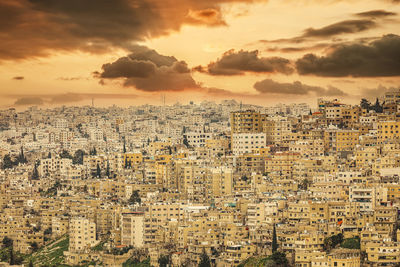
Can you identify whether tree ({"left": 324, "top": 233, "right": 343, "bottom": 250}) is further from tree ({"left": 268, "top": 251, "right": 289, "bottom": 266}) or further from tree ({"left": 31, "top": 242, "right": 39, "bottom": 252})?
tree ({"left": 31, "top": 242, "right": 39, "bottom": 252})

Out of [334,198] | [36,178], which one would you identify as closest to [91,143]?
[36,178]

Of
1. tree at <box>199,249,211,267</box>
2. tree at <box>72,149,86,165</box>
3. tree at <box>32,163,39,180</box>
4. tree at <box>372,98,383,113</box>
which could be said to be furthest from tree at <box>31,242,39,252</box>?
tree at <box>372,98,383,113</box>

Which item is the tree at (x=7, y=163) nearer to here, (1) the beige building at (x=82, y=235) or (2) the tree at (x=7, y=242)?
(2) the tree at (x=7, y=242)

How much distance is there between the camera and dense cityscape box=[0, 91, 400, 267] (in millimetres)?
39991

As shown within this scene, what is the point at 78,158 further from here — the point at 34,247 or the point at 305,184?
the point at 305,184

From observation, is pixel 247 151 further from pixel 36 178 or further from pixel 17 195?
pixel 36 178

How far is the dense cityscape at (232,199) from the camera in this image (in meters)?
40.0

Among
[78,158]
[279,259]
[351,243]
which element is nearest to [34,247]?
[279,259]

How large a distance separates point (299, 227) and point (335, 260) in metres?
3.91

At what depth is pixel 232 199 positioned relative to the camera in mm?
47062

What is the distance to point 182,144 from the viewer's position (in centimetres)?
6544

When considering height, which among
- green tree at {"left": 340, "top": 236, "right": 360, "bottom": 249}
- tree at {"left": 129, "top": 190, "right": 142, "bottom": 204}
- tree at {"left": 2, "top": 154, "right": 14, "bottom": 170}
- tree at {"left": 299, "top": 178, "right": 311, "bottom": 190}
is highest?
tree at {"left": 299, "top": 178, "right": 311, "bottom": 190}

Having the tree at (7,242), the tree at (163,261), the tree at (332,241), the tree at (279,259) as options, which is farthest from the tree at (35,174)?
the tree at (332,241)

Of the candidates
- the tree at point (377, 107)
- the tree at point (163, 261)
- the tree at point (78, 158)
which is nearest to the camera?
the tree at point (163, 261)
